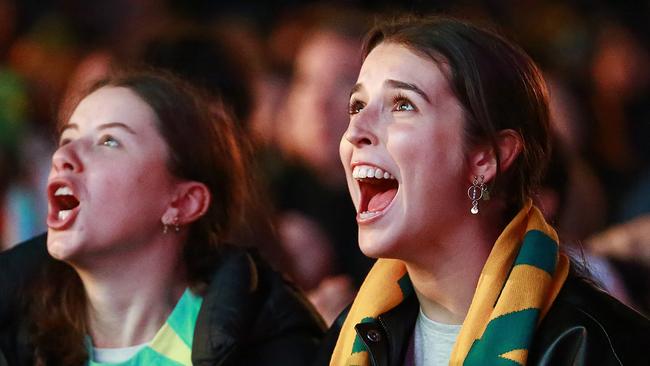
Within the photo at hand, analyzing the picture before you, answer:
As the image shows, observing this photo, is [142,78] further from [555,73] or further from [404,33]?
[555,73]

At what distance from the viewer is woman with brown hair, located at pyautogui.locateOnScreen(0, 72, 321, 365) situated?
300cm

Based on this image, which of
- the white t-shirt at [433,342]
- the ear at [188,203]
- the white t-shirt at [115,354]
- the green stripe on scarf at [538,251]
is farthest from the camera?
the ear at [188,203]

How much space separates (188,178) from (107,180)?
249mm

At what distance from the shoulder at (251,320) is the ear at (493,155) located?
677mm

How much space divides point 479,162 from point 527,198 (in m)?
0.16

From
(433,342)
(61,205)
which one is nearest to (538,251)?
(433,342)

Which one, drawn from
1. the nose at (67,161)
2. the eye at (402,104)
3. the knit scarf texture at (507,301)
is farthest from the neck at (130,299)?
the eye at (402,104)

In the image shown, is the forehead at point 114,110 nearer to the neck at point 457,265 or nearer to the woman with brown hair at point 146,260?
the woman with brown hair at point 146,260

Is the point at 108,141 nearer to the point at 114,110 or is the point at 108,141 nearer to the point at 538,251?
the point at 114,110

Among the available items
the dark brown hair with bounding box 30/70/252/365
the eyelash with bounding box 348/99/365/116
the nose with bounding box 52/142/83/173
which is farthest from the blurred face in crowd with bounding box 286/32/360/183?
the eyelash with bounding box 348/99/365/116

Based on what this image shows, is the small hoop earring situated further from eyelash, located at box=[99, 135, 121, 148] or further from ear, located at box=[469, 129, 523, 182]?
ear, located at box=[469, 129, 523, 182]

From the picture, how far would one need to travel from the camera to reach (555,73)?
15.6 ft

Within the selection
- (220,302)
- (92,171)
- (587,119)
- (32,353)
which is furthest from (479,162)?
(587,119)

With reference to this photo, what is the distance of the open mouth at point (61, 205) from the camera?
2.99 m
